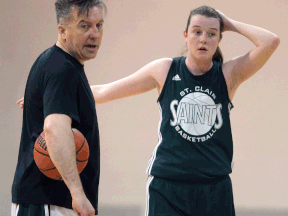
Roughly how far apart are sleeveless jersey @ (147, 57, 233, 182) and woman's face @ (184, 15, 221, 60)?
12 cm

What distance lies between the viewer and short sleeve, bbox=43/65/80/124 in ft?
5.22

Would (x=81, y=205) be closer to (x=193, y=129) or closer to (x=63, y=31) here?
(x=63, y=31)

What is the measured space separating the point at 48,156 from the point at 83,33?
1.81 feet

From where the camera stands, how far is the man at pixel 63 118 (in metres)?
1.56

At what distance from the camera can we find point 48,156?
5.34 ft

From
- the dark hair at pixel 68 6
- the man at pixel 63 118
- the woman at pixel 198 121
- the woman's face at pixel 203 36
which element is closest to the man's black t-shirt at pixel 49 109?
the man at pixel 63 118

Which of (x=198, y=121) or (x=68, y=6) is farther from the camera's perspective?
(x=198, y=121)

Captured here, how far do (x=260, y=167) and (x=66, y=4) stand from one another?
2.99 metres

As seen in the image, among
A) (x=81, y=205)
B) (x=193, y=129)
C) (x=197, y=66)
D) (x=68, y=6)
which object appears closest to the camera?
(x=81, y=205)

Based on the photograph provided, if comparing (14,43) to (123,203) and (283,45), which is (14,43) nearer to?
(123,203)

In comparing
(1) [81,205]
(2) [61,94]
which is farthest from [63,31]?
(1) [81,205]

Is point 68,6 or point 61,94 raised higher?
point 68,6

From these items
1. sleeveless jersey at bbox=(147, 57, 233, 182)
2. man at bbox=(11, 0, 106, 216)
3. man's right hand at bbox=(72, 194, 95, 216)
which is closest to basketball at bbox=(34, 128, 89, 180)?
man at bbox=(11, 0, 106, 216)

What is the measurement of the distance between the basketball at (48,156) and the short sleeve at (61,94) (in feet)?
0.29
